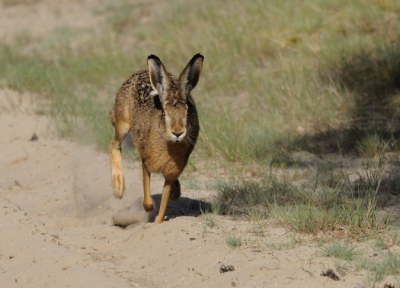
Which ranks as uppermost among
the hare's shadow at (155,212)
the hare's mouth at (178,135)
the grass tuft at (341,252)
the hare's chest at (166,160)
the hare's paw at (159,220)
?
the hare's mouth at (178,135)

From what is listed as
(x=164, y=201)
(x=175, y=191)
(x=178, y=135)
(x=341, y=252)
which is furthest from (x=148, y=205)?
(x=341, y=252)

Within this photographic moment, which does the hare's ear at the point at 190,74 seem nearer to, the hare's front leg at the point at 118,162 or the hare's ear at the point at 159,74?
the hare's ear at the point at 159,74

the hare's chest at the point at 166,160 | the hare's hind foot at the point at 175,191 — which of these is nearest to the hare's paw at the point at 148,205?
the hare's hind foot at the point at 175,191

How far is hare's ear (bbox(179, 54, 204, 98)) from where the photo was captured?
19.9 feet

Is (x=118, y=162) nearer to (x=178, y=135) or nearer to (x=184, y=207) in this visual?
(x=184, y=207)

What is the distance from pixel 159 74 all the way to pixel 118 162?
1879mm

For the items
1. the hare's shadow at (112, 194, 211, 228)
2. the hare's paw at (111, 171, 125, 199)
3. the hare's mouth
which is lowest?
the hare's shadow at (112, 194, 211, 228)

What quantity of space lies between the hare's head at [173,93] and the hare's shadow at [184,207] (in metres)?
1.23

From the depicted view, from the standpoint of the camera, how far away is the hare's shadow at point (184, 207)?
7152 millimetres

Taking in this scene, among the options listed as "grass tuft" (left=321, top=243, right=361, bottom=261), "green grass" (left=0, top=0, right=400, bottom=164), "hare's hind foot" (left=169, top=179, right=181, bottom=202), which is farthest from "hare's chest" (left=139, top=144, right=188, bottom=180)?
"green grass" (left=0, top=0, right=400, bottom=164)

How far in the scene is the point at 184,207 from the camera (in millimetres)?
7434

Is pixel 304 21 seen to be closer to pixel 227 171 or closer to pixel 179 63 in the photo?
pixel 179 63

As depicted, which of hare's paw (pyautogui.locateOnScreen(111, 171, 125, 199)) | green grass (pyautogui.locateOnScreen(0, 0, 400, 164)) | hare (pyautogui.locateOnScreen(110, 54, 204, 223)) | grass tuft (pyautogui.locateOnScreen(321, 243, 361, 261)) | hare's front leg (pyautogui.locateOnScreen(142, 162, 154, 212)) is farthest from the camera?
green grass (pyautogui.locateOnScreen(0, 0, 400, 164))

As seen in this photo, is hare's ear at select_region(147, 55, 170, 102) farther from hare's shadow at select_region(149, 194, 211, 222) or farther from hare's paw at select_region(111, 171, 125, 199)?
hare's paw at select_region(111, 171, 125, 199)
